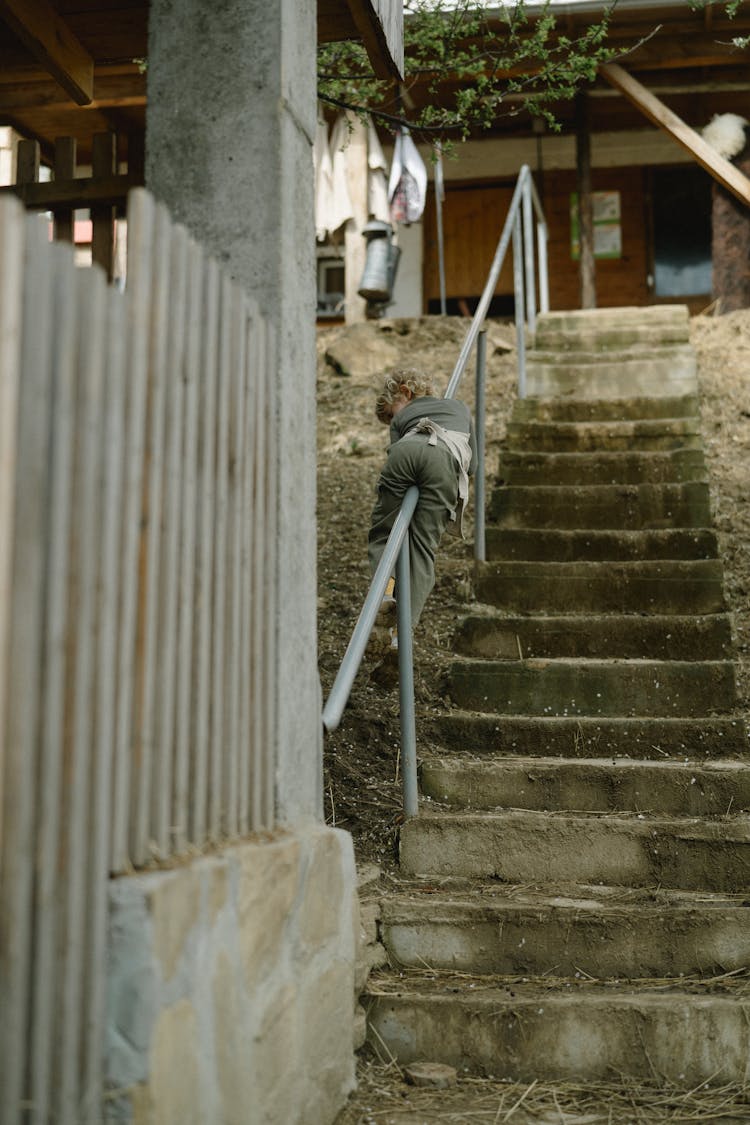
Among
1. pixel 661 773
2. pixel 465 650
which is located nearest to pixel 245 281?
pixel 661 773

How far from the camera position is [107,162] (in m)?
3.19

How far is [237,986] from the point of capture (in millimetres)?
2258

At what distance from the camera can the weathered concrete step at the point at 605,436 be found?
6512 millimetres

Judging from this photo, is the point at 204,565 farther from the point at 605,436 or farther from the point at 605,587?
the point at 605,436

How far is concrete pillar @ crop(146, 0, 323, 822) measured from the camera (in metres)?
2.77

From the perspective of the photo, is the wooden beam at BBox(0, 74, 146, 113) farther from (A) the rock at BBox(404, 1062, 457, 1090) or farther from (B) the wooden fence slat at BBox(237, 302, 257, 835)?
(A) the rock at BBox(404, 1062, 457, 1090)

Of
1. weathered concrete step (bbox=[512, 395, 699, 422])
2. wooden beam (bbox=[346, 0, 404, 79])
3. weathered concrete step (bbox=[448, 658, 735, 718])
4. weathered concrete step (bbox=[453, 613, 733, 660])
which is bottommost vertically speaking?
weathered concrete step (bbox=[448, 658, 735, 718])

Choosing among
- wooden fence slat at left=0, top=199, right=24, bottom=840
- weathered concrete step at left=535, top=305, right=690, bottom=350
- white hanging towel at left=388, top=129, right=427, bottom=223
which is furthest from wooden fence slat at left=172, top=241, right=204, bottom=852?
white hanging towel at left=388, top=129, right=427, bottom=223

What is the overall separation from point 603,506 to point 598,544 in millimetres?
370

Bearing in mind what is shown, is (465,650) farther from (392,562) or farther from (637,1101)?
(637,1101)

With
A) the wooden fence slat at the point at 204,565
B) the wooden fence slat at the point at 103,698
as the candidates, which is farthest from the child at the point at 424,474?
the wooden fence slat at the point at 103,698

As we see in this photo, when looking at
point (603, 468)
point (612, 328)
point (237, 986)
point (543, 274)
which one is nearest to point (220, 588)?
point (237, 986)

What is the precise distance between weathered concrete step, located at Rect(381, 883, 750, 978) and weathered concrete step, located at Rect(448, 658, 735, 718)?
1.16 m

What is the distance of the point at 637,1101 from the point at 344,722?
1996 mm
